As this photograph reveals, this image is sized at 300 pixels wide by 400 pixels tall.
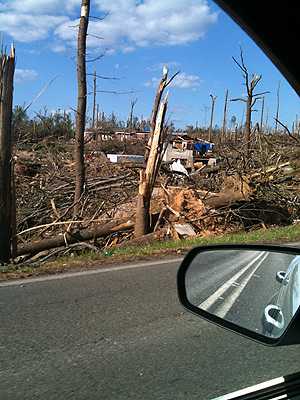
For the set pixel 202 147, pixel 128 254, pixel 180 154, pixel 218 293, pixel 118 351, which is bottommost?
pixel 128 254

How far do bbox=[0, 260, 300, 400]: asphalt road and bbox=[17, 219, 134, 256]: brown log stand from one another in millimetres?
5032

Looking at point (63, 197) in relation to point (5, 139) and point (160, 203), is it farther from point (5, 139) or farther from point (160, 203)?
point (5, 139)

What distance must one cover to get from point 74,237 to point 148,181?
7.24 ft

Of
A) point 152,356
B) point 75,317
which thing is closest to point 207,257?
point 152,356

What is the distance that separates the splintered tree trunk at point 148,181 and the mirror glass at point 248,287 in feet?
31.0

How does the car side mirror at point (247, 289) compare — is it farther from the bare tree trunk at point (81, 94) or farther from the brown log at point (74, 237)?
the bare tree trunk at point (81, 94)

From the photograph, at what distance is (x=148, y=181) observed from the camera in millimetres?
12164

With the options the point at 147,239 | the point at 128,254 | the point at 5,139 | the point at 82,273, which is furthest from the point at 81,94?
the point at 82,273

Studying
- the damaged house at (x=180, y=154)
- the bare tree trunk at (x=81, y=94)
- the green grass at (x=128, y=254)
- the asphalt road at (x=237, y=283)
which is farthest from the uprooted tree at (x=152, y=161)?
the asphalt road at (x=237, y=283)

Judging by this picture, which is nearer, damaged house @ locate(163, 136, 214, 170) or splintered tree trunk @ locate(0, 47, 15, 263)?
splintered tree trunk @ locate(0, 47, 15, 263)

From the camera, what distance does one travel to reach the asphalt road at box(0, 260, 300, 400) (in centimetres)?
358

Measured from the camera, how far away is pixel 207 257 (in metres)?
2.45

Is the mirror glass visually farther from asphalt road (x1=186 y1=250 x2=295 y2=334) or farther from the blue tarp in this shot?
the blue tarp

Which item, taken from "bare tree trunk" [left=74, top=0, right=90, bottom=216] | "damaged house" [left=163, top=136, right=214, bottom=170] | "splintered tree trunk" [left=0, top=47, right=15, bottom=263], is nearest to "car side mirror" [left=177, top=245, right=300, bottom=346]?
"splintered tree trunk" [left=0, top=47, right=15, bottom=263]
